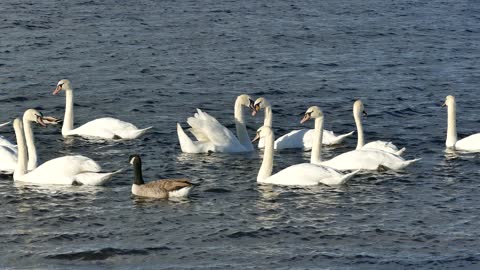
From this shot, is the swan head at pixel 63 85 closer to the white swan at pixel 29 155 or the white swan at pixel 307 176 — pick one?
the white swan at pixel 29 155

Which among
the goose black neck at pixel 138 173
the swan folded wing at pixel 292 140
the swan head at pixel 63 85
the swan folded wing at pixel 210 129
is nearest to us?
the goose black neck at pixel 138 173

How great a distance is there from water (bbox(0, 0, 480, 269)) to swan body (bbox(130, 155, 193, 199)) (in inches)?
9.7

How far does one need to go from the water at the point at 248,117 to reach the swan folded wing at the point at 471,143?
18.0 inches

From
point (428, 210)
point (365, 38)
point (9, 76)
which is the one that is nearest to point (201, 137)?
point (428, 210)

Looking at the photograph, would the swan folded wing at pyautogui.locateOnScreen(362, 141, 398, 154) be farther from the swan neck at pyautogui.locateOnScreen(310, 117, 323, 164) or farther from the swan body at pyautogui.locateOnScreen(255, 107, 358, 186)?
the swan body at pyautogui.locateOnScreen(255, 107, 358, 186)

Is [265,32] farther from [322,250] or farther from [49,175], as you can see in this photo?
[322,250]

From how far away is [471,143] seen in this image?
23094 millimetres

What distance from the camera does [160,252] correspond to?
55.6 feet

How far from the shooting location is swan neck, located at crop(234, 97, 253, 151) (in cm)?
2381

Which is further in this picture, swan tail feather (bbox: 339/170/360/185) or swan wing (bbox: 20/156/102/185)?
swan wing (bbox: 20/156/102/185)

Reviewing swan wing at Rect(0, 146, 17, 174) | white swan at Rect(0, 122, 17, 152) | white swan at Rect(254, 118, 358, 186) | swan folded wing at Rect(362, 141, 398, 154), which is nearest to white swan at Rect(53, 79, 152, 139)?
white swan at Rect(0, 122, 17, 152)

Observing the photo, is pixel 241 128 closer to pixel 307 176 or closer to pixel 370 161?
pixel 370 161

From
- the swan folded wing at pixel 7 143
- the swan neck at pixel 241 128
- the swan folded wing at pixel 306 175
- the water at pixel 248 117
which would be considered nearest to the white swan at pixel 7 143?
the swan folded wing at pixel 7 143

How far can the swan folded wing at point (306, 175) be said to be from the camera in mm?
20344
